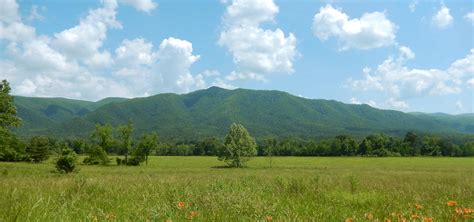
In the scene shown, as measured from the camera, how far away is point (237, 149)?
79125 mm

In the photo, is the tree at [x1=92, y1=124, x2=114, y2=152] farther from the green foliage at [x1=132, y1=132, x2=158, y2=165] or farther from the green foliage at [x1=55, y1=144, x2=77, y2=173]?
the green foliage at [x1=55, y1=144, x2=77, y2=173]

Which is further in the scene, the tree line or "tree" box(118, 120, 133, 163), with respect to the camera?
"tree" box(118, 120, 133, 163)

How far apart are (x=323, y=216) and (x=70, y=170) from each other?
44181 mm

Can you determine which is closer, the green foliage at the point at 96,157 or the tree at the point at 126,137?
the green foliage at the point at 96,157

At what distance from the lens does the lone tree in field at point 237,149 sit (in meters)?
78.9

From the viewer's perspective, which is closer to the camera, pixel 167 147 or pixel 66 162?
pixel 66 162

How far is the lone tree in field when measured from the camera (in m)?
78.9

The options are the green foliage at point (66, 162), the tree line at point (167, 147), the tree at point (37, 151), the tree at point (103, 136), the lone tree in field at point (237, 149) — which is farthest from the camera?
the tree at point (37, 151)

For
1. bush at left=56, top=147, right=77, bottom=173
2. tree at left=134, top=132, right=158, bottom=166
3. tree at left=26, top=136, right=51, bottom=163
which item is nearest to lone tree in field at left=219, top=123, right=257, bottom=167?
tree at left=134, top=132, right=158, bottom=166

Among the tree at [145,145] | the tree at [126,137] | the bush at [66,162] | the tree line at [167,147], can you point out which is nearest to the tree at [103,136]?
the tree line at [167,147]

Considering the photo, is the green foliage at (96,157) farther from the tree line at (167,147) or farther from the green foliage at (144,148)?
the green foliage at (144,148)

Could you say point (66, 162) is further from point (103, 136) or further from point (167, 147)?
point (167, 147)

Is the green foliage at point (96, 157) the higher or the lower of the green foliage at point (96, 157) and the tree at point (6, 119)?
the lower

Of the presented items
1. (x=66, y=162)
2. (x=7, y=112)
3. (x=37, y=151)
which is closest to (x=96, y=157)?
(x=37, y=151)
